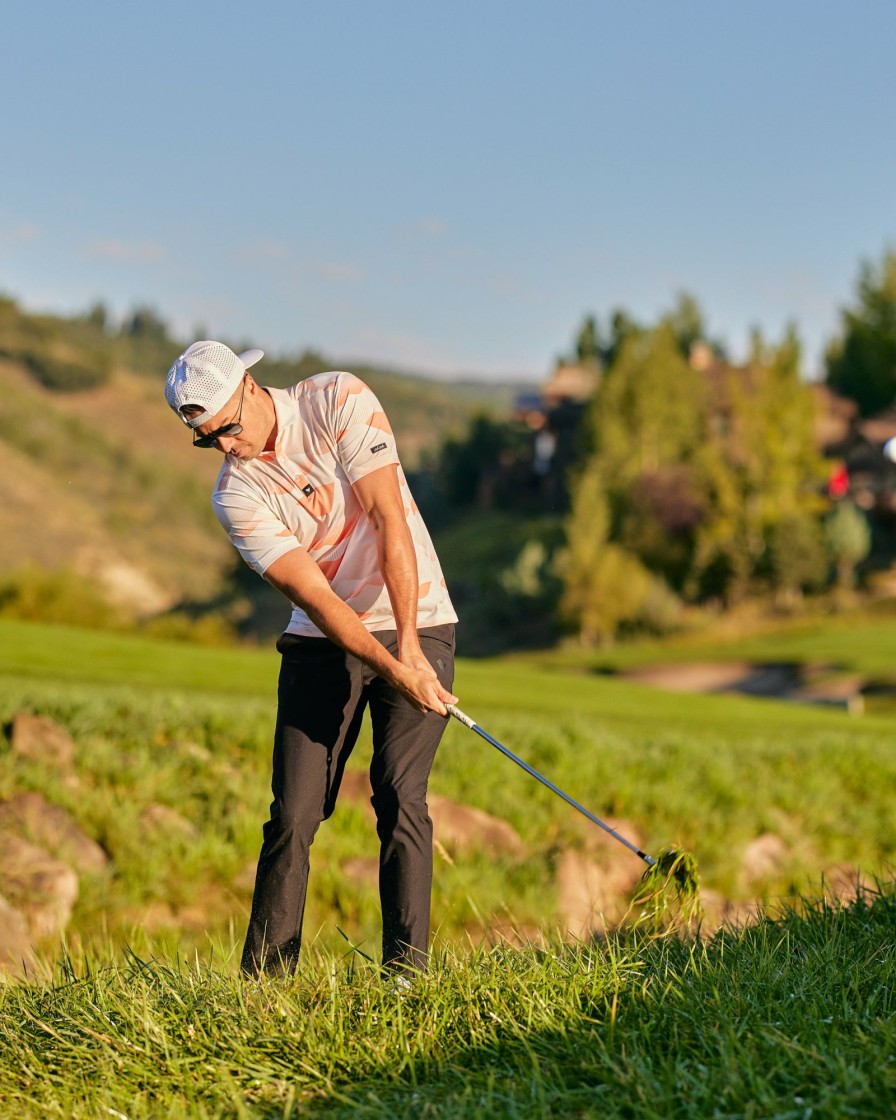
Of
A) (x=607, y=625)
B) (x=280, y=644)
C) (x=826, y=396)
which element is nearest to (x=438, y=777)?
(x=280, y=644)

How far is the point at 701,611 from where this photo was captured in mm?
41656

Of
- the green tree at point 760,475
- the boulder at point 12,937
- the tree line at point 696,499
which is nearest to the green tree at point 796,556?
the tree line at point 696,499

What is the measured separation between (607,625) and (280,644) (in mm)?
36630

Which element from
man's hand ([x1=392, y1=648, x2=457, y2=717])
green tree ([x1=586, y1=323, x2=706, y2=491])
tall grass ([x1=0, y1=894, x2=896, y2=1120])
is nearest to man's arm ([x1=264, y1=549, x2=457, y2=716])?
man's hand ([x1=392, y1=648, x2=457, y2=717])

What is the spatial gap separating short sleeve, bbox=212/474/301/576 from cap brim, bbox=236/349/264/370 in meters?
0.38

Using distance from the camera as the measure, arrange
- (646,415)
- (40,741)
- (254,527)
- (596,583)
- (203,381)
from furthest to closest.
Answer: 1. (646,415)
2. (596,583)
3. (40,741)
4. (254,527)
5. (203,381)

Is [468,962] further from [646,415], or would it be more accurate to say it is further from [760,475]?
[646,415]

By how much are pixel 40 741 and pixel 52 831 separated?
0.86m

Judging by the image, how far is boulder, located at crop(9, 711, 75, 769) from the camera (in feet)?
22.4

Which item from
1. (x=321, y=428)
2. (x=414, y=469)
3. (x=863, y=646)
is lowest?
(x=863, y=646)

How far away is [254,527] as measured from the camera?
3877 millimetres

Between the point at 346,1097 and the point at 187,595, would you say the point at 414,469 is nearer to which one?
the point at 187,595

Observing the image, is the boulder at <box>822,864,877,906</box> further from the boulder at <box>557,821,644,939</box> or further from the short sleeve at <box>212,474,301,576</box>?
the short sleeve at <box>212,474,301,576</box>

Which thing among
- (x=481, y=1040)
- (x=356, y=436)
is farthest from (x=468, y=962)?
(x=356, y=436)
